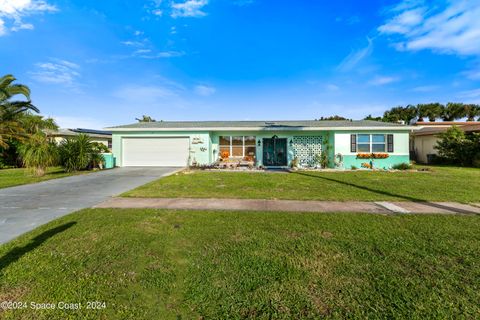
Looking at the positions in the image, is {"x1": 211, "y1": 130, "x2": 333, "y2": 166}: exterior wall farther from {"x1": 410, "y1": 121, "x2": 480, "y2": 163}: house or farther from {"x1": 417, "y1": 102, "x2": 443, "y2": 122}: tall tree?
{"x1": 417, "y1": 102, "x2": 443, "y2": 122}: tall tree

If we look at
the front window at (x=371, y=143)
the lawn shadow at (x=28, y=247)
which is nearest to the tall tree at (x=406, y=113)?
the front window at (x=371, y=143)

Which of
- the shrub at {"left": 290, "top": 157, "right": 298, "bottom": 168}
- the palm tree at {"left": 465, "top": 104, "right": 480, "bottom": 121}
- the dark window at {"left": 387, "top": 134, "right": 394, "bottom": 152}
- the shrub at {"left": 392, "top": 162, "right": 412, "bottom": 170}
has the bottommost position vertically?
the shrub at {"left": 392, "top": 162, "right": 412, "bottom": 170}

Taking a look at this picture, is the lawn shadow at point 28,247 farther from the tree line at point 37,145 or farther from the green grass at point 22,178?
the tree line at point 37,145

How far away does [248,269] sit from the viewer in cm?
289

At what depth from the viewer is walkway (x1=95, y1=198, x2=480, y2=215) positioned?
5.60 meters

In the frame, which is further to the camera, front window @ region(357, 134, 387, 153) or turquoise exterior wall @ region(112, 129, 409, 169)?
front window @ region(357, 134, 387, 153)

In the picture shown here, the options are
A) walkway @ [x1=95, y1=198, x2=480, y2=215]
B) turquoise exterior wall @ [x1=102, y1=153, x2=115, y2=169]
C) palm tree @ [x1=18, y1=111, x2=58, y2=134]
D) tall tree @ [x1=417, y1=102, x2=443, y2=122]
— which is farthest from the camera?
tall tree @ [x1=417, y1=102, x2=443, y2=122]

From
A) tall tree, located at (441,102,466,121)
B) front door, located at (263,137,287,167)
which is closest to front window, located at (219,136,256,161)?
front door, located at (263,137,287,167)

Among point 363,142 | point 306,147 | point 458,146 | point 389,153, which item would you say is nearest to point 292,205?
point 306,147

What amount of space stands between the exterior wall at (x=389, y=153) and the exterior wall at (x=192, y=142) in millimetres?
9305

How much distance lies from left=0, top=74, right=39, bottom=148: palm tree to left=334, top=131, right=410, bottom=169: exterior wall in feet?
66.1

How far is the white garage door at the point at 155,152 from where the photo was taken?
1698cm

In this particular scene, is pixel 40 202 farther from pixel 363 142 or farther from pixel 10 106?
pixel 363 142

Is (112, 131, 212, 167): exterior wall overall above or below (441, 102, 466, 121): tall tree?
below
